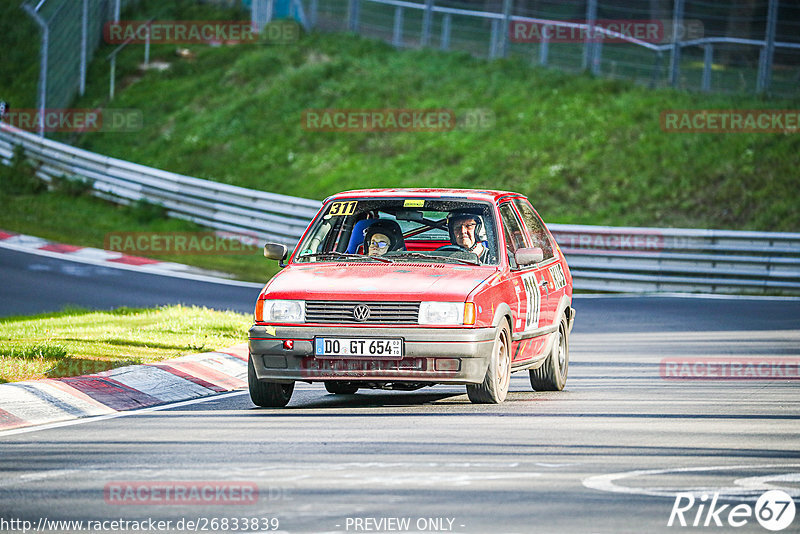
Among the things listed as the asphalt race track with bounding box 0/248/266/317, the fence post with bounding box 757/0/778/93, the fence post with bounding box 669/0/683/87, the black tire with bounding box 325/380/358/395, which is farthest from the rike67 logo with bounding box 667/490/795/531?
the fence post with bounding box 669/0/683/87

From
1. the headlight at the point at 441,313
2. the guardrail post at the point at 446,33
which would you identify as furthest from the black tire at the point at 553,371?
the guardrail post at the point at 446,33

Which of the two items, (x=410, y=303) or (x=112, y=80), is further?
(x=112, y=80)

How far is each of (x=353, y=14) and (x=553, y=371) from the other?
30.0m

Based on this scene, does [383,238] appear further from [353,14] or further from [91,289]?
[353,14]

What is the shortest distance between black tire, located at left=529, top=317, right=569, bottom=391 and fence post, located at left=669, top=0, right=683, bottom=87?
1853 cm

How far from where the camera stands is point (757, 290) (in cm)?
2217

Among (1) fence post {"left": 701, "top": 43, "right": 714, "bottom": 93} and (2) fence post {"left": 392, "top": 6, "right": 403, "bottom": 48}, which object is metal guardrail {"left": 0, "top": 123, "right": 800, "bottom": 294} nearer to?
(1) fence post {"left": 701, "top": 43, "right": 714, "bottom": 93}

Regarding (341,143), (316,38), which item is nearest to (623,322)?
(341,143)

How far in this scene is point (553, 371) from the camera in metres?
11.5

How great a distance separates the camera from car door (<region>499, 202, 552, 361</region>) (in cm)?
1070

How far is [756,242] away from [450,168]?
403 inches

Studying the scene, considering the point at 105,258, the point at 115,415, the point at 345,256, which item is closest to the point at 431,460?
the point at 115,415

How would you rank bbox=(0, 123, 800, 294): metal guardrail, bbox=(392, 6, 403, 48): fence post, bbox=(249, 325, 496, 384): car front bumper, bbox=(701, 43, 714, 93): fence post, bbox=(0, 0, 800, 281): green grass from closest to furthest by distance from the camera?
bbox=(249, 325, 496, 384): car front bumper
bbox=(0, 123, 800, 294): metal guardrail
bbox=(0, 0, 800, 281): green grass
bbox=(701, 43, 714, 93): fence post
bbox=(392, 6, 403, 48): fence post

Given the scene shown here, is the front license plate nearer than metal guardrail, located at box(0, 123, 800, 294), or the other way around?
the front license plate
